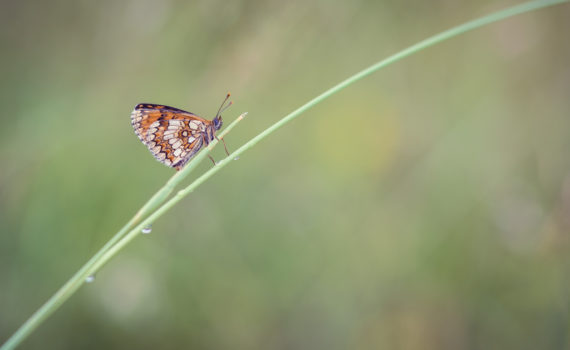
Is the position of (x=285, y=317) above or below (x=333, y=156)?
below

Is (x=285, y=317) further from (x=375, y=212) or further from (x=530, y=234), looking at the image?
(x=530, y=234)

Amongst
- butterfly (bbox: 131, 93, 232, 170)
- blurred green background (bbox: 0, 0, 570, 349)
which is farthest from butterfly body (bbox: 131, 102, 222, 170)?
blurred green background (bbox: 0, 0, 570, 349)

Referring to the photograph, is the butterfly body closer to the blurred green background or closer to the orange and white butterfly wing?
the orange and white butterfly wing

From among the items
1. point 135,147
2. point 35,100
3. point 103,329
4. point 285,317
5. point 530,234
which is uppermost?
point 35,100

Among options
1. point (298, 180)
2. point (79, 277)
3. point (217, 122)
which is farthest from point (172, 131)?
point (79, 277)

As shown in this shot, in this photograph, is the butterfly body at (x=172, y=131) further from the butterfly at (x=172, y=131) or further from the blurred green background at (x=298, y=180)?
the blurred green background at (x=298, y=180)

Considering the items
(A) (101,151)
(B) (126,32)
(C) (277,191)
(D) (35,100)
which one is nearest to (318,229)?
(C) (277,191)
